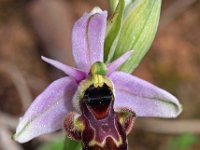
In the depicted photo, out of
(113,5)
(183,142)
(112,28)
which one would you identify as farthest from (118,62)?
(183,142)

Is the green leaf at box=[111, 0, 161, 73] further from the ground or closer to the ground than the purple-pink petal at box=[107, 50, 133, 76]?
further from the ground

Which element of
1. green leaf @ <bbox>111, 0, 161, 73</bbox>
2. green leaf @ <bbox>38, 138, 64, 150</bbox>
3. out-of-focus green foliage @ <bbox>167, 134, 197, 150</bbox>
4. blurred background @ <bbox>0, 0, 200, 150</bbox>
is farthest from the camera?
blurred background @ <bbox>0, 0, 200, 150</bbox>

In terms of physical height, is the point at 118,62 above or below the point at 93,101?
above

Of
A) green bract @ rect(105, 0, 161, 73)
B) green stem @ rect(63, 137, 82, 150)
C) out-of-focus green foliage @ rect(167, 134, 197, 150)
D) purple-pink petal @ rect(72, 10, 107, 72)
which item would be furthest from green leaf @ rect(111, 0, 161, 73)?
out-of-focus green foliage @ rect(167, 134, 197, 150)

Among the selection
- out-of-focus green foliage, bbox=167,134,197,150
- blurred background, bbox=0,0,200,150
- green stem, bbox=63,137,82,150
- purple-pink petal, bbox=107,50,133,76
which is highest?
blurred background, bbox=0,0,200,150

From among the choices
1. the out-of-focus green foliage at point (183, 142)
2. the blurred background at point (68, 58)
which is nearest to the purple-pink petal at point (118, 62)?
the out-of-focus green foliage at point (183, 142)

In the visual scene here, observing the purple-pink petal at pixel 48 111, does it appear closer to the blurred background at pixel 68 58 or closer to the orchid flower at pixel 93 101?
the orchid flower at pixel 93 101

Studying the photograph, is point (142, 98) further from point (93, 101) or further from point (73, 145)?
point (73, 145)

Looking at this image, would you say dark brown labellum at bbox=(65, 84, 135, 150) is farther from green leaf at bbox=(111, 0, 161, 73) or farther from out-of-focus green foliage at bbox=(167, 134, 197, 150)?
out-of-focus green foliage at bbox=(167, 134, 197, 150)
